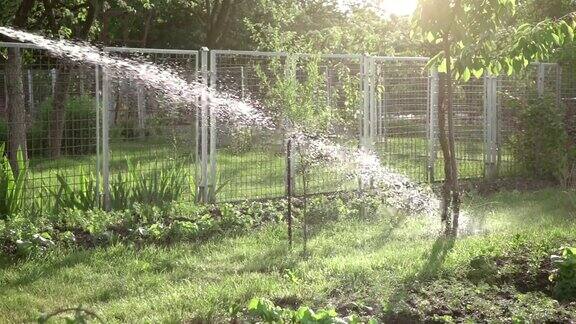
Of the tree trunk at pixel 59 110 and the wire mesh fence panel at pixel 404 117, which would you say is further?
the wire mesh fence panel at pixel 404 117

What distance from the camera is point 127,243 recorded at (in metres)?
7.39

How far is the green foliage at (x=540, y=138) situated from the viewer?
1196 cm

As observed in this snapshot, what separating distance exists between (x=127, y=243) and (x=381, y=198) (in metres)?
3.38

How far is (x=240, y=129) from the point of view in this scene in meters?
10.5

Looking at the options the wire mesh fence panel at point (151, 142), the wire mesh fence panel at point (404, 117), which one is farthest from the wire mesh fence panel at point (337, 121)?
the wire mesh fence panel at point (151, 142)

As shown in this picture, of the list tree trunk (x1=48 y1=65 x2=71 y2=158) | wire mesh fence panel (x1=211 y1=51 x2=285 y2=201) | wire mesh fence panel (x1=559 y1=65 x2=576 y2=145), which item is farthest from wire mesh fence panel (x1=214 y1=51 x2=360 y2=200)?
wire mesh fence panel (x1=559 y1=65 x2=576 y2=145)

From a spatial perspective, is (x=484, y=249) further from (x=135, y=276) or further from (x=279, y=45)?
(x=279, y=45)

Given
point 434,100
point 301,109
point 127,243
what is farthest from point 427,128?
point 127,243

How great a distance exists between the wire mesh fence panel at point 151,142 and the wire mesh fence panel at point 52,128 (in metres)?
0.33

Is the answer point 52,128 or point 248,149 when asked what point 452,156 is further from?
point 52,128

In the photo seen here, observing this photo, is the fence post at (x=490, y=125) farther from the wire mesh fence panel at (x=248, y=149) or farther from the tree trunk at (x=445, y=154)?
the tree trunk at (x=445, y=154)

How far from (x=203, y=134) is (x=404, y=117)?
3.58 metres

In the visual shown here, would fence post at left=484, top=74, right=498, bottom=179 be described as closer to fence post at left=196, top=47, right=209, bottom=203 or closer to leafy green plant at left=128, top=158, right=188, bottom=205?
fence post at left=196, top=47, right=209, bottom=203

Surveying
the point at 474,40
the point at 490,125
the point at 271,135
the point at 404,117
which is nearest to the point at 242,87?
the point at 271,135
